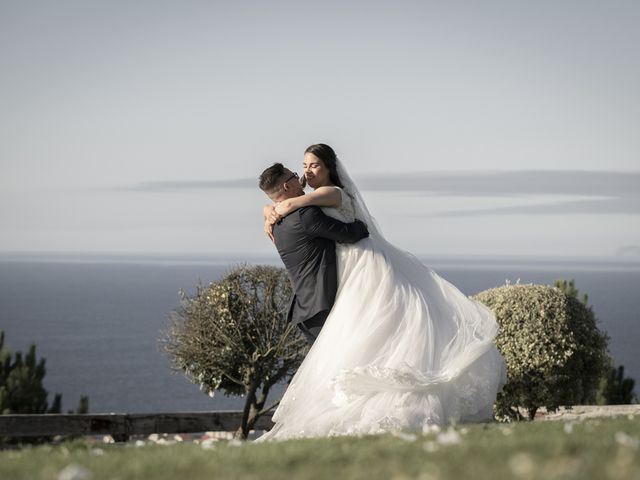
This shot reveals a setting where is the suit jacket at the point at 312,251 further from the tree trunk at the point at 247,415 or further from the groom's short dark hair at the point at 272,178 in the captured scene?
the tree trunk at the point at 247,415

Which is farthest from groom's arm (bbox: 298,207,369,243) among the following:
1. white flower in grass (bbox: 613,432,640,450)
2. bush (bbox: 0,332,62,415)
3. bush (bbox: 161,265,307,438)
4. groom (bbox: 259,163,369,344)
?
bush (bbox: 0,332,62,415)

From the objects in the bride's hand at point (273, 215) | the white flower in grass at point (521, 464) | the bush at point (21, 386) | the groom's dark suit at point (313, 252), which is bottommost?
the bush at point (21, 386)

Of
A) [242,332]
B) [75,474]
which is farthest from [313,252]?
[242,332]

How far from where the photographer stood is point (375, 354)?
9.97 metres

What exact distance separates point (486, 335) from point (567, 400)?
14.6 ft

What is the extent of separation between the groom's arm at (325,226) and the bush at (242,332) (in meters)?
5.33

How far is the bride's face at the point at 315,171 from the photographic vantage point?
33.4 ft

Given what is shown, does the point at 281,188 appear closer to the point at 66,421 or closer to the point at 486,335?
the point at 486,335

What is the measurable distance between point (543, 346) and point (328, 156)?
5.55m

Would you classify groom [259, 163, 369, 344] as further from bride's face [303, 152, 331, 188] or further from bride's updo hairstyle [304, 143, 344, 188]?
bride's updo hairstyle [304, 143, 344, 188]

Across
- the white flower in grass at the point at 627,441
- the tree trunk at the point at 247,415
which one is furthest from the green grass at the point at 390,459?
the tree trunk at the point at 247,415

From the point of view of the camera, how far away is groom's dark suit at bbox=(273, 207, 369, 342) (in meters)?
9.92

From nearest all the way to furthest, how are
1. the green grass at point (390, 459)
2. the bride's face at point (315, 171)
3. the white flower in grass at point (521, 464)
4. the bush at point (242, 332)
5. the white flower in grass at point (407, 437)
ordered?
1. the white flower in grass at point (521, 464)
2. the green grass at point (390, 459)
3. the white flower in grass at point (407, 437)
4. the bride's face at point (315, 171)
5. the bush at point (242, 332)

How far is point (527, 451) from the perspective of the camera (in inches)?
233
